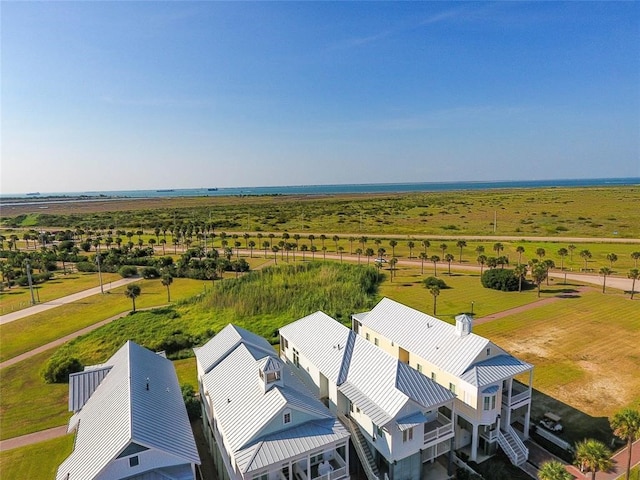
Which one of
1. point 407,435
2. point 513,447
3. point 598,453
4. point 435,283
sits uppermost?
point 598,453

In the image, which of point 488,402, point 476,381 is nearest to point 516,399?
point 488,402

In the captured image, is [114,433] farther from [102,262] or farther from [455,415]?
[102,262]

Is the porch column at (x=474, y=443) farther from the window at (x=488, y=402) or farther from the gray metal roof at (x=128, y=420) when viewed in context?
the gray metal roof at (x=128, y=420)

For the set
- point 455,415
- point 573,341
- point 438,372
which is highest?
point 438,372

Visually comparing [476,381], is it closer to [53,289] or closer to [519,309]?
[519,309]

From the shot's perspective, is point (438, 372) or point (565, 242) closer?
point (438, 372)

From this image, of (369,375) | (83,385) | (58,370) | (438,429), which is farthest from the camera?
(58,370)

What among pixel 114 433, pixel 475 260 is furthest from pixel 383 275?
pixel 114 433

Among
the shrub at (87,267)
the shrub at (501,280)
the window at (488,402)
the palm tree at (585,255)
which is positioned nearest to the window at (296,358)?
the window at (488,402)
